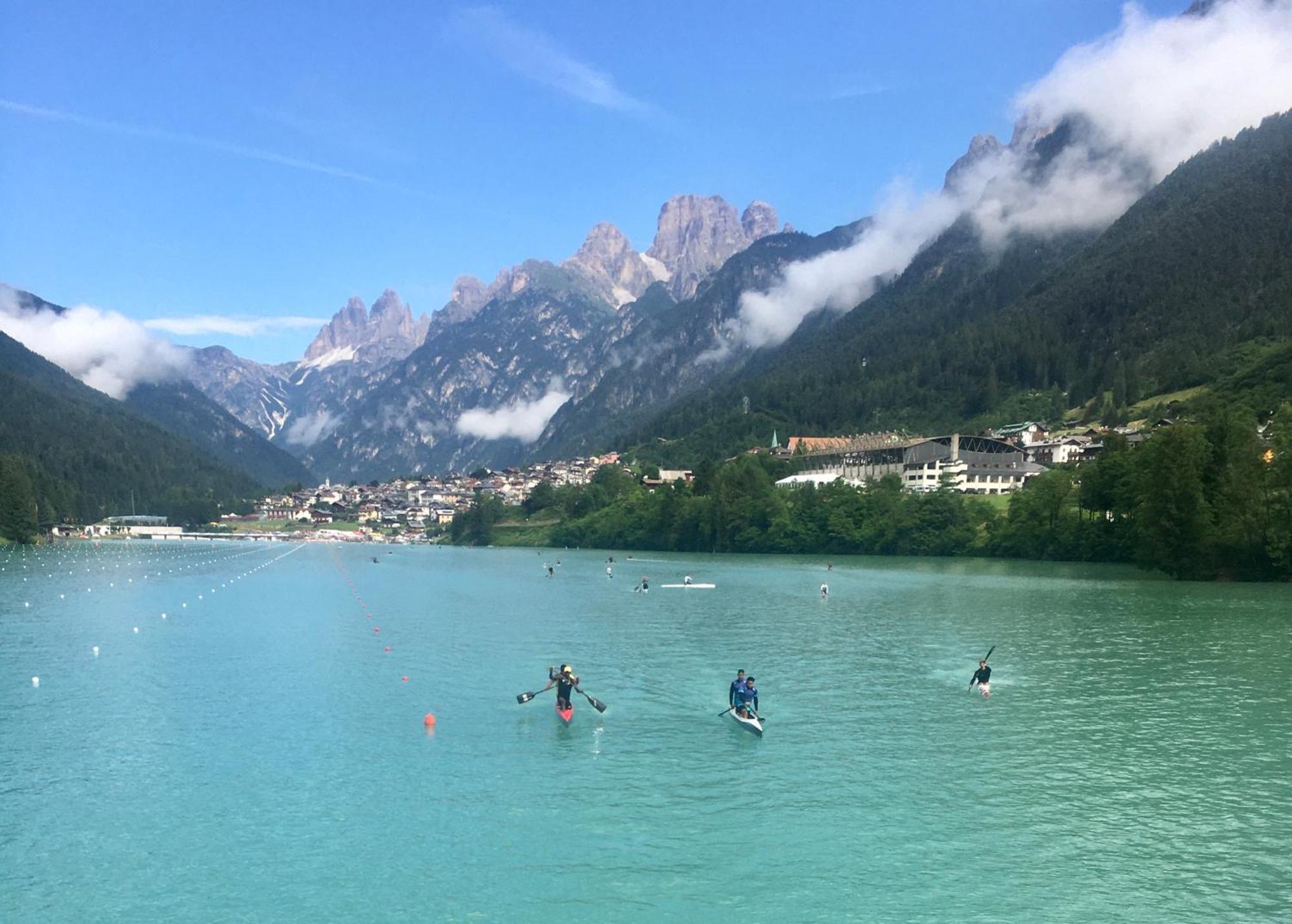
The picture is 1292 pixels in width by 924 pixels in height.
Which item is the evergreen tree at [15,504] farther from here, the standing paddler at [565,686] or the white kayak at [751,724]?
the white kayak at [751,724]

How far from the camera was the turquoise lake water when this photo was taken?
2158 centimetres

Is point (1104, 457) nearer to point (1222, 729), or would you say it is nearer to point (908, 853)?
point (1222, 729)

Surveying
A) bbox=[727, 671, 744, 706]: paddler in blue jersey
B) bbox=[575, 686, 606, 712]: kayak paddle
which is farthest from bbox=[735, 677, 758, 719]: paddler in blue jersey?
bbox=[575, 686, 606, 712]: kayak paddle

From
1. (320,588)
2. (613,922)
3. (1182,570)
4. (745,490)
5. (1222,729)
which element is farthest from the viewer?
(745,490)

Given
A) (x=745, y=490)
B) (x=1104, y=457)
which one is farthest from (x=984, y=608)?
(x=745, y=490)

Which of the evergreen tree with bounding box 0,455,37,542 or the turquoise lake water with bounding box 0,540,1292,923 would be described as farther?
the evergreen tree with bounding box 0,455,37,542

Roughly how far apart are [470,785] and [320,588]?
82.1 metres

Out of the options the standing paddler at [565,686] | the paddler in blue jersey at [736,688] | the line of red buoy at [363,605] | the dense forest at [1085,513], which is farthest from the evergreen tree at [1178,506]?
the standing paddler at [565,686]

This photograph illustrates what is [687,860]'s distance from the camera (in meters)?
23.0

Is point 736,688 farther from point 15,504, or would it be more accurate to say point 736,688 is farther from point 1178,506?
point 15,504

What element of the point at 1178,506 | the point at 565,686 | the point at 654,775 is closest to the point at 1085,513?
the point at 1178,506

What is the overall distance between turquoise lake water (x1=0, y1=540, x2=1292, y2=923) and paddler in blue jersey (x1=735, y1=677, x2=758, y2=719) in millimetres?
830

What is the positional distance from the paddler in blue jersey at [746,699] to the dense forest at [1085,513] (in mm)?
71218

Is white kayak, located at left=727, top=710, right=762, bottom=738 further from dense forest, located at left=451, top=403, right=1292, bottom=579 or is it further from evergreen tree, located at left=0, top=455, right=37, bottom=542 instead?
evergreen tree, located at left=0, top=455, right=37, bottom=542
